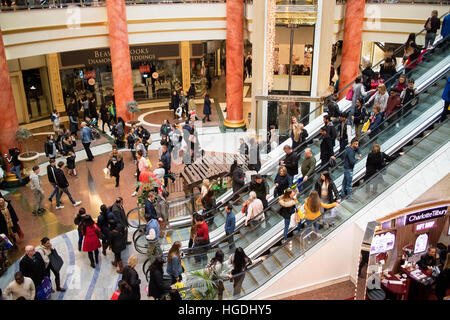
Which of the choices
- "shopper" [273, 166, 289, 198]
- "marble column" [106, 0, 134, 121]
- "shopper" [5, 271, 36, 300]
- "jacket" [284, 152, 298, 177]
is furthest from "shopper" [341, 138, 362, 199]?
"marble column" [106, 0, 134, 121]

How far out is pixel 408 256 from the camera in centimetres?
A: 903

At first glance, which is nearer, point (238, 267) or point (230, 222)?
point (238, 267)

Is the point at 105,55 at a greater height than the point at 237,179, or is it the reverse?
the point at 105,55

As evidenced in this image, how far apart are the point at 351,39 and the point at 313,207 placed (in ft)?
32.5

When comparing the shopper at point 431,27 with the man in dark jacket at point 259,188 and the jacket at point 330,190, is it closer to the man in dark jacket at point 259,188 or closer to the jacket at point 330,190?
the jacket at point 330,190

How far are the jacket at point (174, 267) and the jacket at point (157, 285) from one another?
453 millimetres

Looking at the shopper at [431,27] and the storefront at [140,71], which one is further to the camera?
the storefront at [140,71]

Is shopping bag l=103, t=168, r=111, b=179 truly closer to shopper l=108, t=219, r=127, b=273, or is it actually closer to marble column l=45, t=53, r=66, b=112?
shopper l=108, t=219, r=127, b=273

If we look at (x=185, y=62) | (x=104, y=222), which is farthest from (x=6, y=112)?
(x=185, y=62)

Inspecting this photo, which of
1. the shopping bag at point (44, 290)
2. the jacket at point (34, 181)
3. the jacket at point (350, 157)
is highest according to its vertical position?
the jacket at point (350, 157)

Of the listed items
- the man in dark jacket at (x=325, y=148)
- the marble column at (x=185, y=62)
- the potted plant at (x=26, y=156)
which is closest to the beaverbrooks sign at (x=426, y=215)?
the man in dark jacket at (x=325, y=148)

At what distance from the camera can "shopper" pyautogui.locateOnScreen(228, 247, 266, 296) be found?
819cm

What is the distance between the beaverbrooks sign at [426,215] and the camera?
877cm

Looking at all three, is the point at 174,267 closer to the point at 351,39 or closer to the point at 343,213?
the point at 343,213
